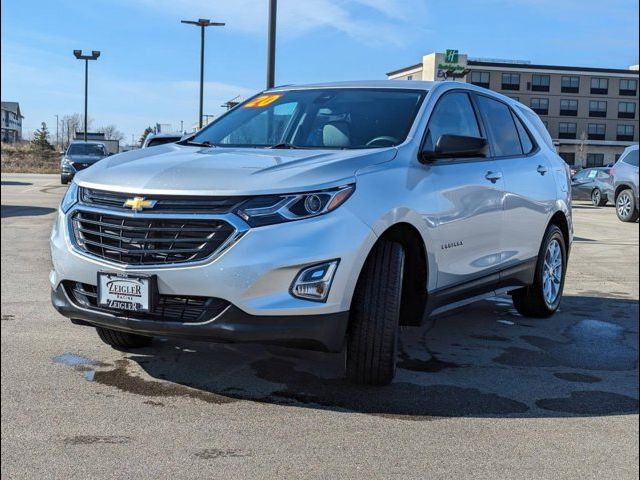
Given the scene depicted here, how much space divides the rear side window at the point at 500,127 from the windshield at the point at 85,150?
845 inches

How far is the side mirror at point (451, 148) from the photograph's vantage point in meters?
4.16

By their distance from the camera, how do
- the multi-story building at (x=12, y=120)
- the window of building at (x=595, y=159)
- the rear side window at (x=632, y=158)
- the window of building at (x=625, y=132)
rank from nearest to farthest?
the rear side window at (x=632, y=158)
the window of building at (x=595, y=159)
the window of building at (x=625, y=132)
the multi-story building at (x=12, y=120)

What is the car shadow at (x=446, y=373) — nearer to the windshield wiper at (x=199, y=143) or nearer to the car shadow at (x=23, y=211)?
the windshield wiper at (x=199, y=143)

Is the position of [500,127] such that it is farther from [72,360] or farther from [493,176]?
[72,360]

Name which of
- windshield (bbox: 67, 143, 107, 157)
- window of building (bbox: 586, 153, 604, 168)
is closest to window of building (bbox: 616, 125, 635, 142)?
window of building (bbox: 586, 153, 604, 168)

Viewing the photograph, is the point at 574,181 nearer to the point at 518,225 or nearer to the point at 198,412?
the point at 518,225

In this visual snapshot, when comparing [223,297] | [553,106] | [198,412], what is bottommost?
[198,412]

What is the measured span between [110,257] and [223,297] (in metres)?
0.66

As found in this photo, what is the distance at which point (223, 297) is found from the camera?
3.33m

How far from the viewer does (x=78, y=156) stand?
2445 cm

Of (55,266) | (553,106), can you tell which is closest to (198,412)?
(55,266)

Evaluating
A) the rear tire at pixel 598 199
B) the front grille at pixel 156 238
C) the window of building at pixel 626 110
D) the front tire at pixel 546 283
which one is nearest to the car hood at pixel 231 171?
the front grille at pixel 156 238

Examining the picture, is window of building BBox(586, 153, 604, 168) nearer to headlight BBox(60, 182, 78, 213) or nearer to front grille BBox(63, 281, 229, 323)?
headlight BBox(60, 182, 78, 213)

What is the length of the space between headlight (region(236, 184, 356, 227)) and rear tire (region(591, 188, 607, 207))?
21.7m
